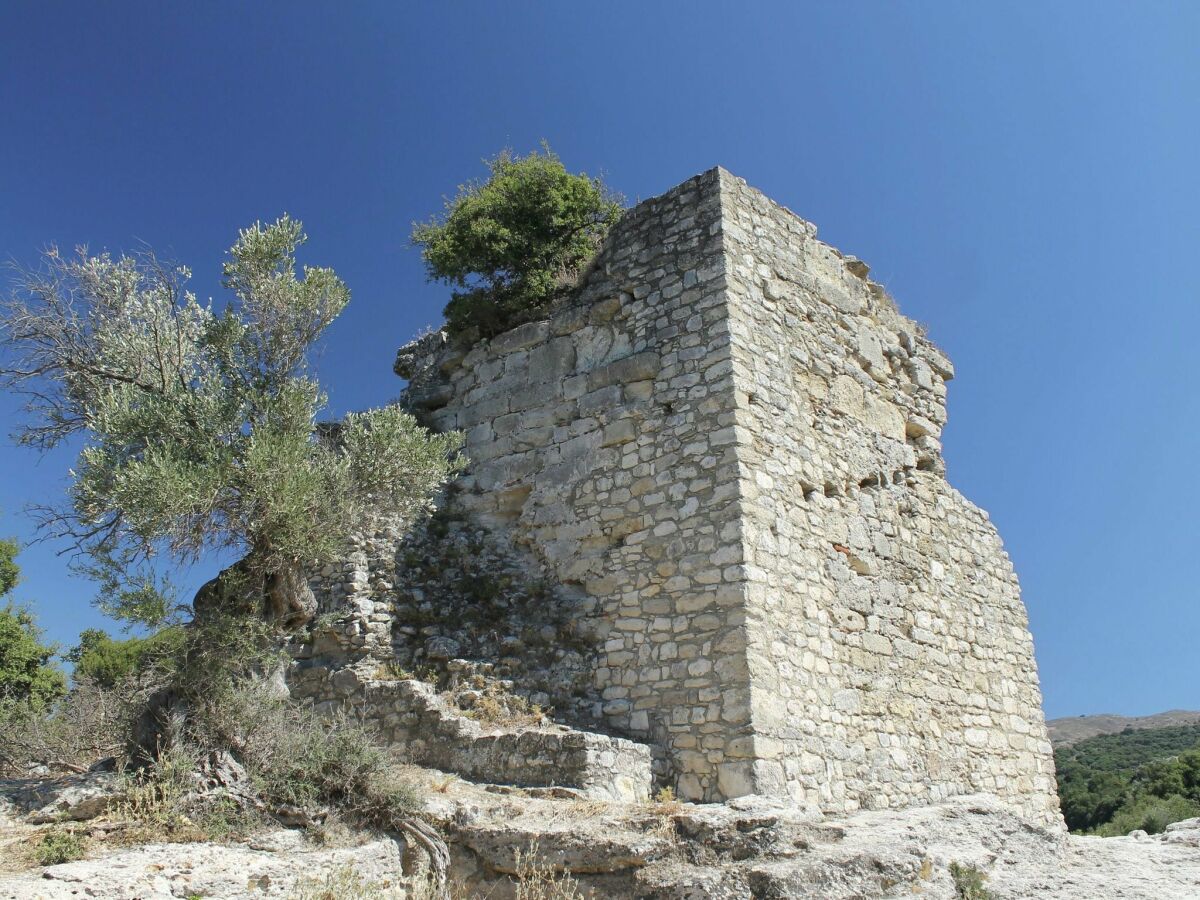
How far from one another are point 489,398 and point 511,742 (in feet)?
14.2

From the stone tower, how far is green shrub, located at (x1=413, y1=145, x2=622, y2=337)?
21.5 inches

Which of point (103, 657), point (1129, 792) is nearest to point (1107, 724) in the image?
point (1129, 792)

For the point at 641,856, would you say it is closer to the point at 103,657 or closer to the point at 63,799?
the point at 63,799

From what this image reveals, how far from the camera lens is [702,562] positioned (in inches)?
333

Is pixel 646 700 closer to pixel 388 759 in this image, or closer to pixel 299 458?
pixel 388 759

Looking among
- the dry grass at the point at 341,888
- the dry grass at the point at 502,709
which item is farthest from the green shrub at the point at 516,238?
the dry grass at the point at 341,888

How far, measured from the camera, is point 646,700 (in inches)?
330

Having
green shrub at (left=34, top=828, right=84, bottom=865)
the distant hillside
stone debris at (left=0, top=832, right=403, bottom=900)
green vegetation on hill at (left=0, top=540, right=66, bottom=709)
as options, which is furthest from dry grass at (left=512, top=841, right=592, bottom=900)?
the distant hillside

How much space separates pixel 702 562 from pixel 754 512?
0.63 metres

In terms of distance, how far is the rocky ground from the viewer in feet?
16.9

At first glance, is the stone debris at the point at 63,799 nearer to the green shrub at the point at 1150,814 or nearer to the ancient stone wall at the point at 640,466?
the ancient stone wall at the point at 640,466

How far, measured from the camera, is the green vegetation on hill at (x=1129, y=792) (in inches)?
664

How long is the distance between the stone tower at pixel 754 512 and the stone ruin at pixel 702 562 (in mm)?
29

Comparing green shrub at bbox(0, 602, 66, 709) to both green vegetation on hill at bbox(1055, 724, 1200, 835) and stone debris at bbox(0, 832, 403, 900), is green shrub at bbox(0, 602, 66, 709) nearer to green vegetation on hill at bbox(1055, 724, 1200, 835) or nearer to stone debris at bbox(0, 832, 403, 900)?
stone debris at bbox(0, 832, 403, 900)
